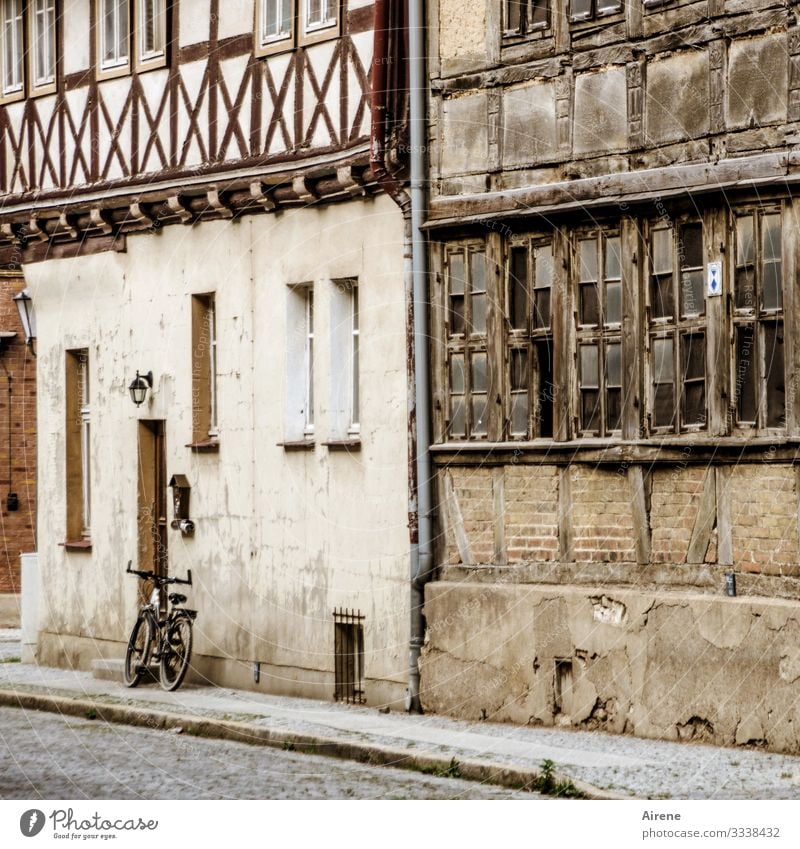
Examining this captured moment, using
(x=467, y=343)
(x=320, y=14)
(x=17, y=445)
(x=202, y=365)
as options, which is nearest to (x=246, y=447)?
(x=202, y=365)

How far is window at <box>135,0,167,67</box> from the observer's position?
21219 mm

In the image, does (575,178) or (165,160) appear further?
(165,160)

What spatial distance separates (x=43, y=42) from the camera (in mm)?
23578

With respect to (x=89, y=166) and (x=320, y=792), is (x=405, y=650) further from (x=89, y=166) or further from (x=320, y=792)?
(x=89, y=166)

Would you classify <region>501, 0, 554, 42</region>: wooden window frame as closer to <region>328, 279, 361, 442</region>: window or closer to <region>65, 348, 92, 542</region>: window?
<region>328, 279, 361, 442</region>: window

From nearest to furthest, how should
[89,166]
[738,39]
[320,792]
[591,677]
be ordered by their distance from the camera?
[320,792]
[738,39]
[591,677]
[89,166]

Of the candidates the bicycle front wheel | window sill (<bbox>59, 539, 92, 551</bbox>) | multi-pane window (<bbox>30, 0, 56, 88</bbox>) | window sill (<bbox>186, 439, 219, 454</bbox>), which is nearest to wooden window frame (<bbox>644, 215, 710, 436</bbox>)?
the bicycle front wheel

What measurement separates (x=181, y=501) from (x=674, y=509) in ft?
22.1

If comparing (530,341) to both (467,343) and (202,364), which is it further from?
(202,364)

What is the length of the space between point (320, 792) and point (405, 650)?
413 centimetres

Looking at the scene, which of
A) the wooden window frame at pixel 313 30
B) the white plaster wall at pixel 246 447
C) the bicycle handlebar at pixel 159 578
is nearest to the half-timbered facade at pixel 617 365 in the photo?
the white plaster wall at pixel 246 447

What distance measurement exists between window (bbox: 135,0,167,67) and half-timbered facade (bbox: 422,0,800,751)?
177 inches

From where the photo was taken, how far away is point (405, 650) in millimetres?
17672
